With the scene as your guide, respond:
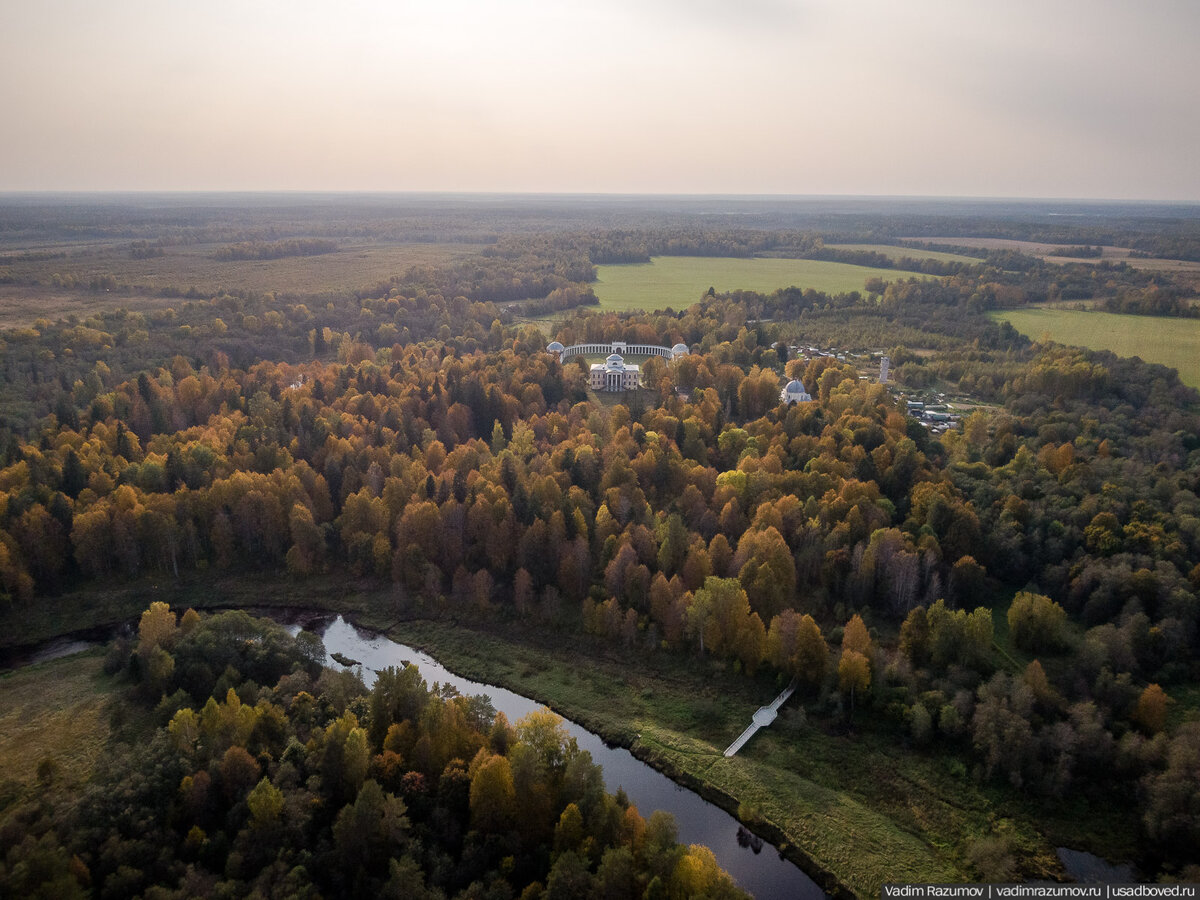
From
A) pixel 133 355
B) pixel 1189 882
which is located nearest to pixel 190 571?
pixel 133 355

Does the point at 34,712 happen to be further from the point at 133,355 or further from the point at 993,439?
the point at 993,439

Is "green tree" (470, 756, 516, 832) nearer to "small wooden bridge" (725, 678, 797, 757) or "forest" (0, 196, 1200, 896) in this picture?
"forest" (0, 196, 1200, 896)

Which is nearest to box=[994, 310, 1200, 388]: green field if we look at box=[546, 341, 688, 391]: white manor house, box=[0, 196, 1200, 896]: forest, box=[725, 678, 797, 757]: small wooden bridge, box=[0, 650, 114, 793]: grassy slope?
box=[0, 196, 1200, 896]: forest

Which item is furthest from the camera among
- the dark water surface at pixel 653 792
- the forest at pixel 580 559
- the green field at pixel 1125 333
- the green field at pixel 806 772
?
the green field at pixel 1125 333

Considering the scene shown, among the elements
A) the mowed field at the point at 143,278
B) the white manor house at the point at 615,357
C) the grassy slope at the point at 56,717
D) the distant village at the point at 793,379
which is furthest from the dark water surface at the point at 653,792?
the mowed field at the point at 143,278

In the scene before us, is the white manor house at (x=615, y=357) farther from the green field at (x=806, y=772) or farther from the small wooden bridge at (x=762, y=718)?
the small wooden bridge at (x=762, y=718)
